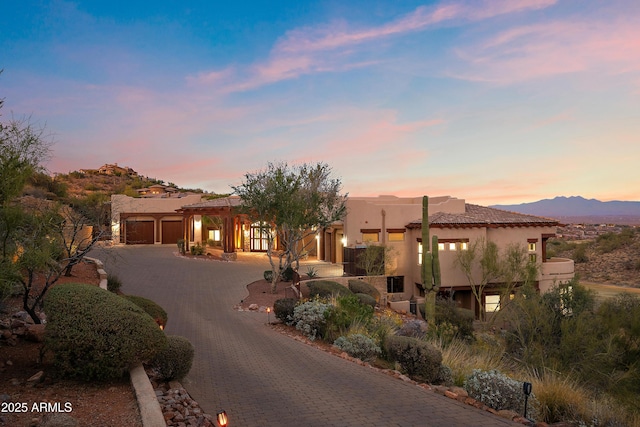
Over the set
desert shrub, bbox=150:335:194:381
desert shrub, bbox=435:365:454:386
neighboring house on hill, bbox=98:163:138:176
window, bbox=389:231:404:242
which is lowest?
desert shrub, bbox=435:365:454:386

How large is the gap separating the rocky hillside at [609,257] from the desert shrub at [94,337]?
4698 cm

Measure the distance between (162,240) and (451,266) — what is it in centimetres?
3109

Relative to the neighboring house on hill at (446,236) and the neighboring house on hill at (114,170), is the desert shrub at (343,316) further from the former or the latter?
the neighboring house on hill at (114,170)

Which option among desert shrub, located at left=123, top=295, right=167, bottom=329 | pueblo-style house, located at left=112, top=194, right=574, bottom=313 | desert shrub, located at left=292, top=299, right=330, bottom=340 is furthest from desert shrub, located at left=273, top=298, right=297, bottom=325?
pueblo-style house, located at left=112, top=194, right=574, bottom=313

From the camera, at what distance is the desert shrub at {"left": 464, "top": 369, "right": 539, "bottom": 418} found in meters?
6.78

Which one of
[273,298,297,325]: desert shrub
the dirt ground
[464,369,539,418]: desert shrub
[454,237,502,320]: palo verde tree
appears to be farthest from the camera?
[454,237,502,320]: palo verde tree

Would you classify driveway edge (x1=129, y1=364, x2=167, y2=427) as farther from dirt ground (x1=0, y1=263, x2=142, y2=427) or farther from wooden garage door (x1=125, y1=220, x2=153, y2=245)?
wooden garage door (x1=125, y1=220, x2=153, y2=245)

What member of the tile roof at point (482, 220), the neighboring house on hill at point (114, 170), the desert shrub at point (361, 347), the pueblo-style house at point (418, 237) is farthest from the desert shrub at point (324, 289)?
the neighboring house on hill at point (114, 170)

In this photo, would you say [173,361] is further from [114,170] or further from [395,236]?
[114,170]

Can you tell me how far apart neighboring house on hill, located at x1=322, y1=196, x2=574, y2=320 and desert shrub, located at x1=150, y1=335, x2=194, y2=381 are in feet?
53.7

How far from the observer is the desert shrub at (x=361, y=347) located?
32.6 feet

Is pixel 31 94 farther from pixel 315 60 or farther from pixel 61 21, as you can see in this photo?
pixel 315 60

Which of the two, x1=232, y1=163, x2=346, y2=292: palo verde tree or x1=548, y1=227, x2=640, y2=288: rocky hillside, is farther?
x1=548, y1=227, x2=640, y2=288: rocky hillside

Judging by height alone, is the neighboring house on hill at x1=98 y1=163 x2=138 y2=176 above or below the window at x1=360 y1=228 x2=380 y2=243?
above
